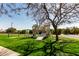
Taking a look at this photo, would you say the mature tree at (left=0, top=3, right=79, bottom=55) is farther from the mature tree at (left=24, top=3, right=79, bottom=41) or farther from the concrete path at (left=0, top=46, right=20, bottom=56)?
the concrete path at (left=0, top=46, right=20, bottom=56)

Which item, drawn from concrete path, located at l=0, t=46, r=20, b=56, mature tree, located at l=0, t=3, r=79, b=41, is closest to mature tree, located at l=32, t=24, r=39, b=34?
mature tree, located at l=0, t=3, r=79, b=41

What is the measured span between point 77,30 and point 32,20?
0.43 meters

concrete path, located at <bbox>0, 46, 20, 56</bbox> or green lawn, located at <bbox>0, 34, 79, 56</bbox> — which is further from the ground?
green lawn, located at <bbox>0, 34, 79, 56</bbox>

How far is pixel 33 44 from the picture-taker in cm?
188

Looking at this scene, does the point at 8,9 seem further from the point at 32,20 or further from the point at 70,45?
the point at 70,45

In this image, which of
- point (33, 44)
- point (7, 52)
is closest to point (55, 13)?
point (33, 44)

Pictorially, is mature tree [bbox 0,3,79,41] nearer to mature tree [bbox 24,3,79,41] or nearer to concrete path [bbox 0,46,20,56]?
mature tree [bbox 24,3,79,41]

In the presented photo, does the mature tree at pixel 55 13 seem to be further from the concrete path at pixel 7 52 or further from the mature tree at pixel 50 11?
the concrete path at pixel 7 52

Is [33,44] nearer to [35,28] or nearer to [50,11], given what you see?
[35,28]

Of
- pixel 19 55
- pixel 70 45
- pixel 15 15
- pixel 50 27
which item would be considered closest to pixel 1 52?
pixel 19 55

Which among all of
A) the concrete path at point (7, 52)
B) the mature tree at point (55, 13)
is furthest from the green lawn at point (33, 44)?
the mature tree at point (55, 13)

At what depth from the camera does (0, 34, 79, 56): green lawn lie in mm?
1852

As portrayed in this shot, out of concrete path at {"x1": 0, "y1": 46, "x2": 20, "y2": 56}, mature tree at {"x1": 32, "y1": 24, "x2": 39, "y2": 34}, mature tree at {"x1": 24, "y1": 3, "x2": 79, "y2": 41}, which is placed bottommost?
concrete path at {"x1": 0, "y1": 46, "x2": 20, "y2": 56}

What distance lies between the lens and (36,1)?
1.89 m
